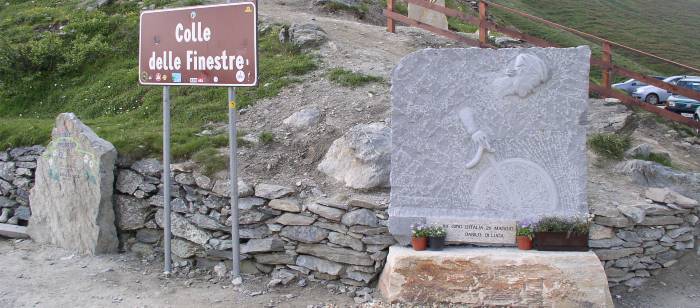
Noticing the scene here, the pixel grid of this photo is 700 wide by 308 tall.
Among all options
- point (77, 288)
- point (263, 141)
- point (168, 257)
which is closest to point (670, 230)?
point (263, 141)

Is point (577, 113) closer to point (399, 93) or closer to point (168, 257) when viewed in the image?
point (399, 93)

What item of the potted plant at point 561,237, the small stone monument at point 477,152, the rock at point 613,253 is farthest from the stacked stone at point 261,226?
the rock at point 613,253

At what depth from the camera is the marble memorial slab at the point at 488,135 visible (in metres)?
5.82

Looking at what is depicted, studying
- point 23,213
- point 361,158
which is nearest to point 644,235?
point 361,158

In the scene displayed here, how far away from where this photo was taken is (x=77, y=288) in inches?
246

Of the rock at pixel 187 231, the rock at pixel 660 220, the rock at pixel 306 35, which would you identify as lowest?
the rock at pixel 187 231

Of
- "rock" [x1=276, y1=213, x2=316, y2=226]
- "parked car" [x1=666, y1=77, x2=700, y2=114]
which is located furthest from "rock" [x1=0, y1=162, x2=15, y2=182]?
"parked car" [x1=666, y1=77, x2=700, y2=114]

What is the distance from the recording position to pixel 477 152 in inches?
232

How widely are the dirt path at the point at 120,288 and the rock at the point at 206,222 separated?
551mm

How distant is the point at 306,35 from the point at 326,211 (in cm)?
575

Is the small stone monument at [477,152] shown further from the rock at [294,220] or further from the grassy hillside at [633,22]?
the grassy hillside at [633,22]

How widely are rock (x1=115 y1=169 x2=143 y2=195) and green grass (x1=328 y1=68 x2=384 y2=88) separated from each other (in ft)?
11.0

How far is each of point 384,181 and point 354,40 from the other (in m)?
5.58

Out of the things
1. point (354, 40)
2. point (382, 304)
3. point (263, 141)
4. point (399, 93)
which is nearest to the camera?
point (382, 304)
